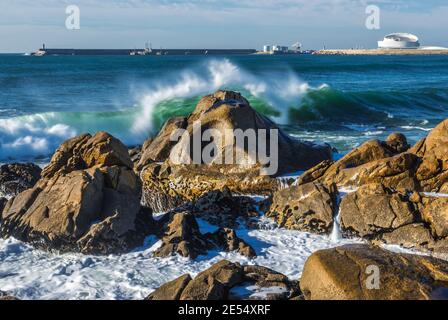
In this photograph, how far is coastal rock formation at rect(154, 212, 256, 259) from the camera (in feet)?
26.8

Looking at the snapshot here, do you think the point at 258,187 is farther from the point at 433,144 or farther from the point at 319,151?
the point at 433,144

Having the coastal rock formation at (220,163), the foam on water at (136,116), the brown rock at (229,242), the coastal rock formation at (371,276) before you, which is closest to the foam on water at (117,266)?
the brown rock at (229,242)

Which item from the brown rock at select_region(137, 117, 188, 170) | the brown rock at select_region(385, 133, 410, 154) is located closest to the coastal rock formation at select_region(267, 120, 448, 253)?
the brown rock at select_region(385, 133, 410, 154)

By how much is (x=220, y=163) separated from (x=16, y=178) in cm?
430

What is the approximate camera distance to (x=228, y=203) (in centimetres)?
979

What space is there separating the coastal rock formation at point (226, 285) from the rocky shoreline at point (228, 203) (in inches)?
0.6

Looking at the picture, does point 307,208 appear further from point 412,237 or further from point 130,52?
point 130,52

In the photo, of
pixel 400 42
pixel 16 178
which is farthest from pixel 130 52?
pixel 16 178

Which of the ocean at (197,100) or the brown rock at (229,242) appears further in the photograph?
the ocean at (197,100)

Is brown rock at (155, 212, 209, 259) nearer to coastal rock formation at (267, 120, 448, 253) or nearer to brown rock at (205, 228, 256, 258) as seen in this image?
brown rock at (205, 228, 256, 258)

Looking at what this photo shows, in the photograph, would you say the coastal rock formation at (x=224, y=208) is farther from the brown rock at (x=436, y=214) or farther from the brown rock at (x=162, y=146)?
the brown rock at (x=436, y=214)

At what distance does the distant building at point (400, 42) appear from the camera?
150750mm
